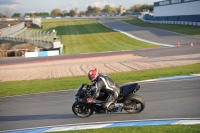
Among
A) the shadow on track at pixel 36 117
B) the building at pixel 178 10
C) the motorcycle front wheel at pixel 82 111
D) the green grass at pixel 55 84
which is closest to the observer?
the motorcycle front wheel at pixel 82 111

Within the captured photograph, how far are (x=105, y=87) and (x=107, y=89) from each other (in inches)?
4.0

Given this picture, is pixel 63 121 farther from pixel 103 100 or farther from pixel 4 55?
pixel 4 55

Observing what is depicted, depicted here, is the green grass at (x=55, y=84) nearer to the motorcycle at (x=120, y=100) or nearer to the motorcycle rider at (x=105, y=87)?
the motorcycle at (x=120, y=100)

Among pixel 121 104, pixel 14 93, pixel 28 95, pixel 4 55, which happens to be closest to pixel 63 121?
pixel 121 104

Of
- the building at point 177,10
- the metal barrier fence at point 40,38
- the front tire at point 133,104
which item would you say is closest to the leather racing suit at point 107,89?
the front tire at point 133,104

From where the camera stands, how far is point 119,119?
10203 millimetres

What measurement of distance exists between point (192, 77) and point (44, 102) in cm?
864

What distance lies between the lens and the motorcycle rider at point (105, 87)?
10164 millimetres

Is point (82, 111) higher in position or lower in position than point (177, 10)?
lower

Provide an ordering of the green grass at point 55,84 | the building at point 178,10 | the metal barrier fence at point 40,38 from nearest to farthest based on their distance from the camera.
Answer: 1. the green grass at point 55,84
2. the metal barrier fence at point 40,38
3. the building at point 178,10

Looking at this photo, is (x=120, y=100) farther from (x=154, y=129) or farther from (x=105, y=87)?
(x=154, y=129)

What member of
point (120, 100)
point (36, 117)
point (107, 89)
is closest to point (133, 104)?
point (120, 100)

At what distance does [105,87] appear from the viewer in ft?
33.7

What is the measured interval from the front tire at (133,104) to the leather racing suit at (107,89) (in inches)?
18.2
